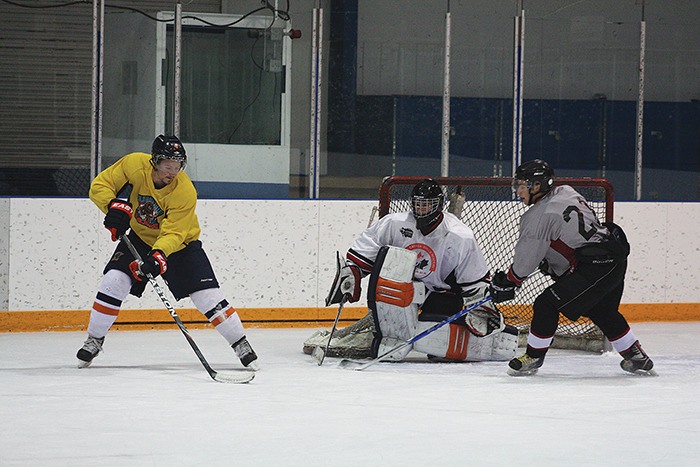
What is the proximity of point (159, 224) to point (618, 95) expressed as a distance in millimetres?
3236

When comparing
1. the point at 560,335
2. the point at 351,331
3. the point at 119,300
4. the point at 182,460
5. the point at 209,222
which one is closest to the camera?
the point at 182,460

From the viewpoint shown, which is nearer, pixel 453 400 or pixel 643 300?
pixel 453 400

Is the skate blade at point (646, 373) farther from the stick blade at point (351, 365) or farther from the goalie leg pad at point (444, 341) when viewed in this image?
the stick blade at point (351, 365)

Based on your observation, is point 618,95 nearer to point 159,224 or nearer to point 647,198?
point 647,198

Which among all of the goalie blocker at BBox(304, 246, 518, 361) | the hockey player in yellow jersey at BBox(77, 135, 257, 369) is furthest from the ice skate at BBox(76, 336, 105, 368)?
the goalie blocker at BBox(304, 246, 518, 361)

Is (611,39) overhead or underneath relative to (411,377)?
overhead

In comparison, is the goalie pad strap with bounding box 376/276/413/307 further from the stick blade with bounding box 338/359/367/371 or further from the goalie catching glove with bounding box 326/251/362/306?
the stick blade with bounding box 338/359/367/371

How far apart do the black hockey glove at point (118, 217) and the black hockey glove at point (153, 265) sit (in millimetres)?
167

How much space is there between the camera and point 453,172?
20.8 ft

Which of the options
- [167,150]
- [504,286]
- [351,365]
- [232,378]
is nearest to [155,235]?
[167,150]

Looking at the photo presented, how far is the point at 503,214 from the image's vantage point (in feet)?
19.5

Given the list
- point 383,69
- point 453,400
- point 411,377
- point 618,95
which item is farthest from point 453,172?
point 453,400

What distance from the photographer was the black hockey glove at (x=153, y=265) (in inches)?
164

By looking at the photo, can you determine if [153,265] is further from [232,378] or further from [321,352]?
[321,352]
